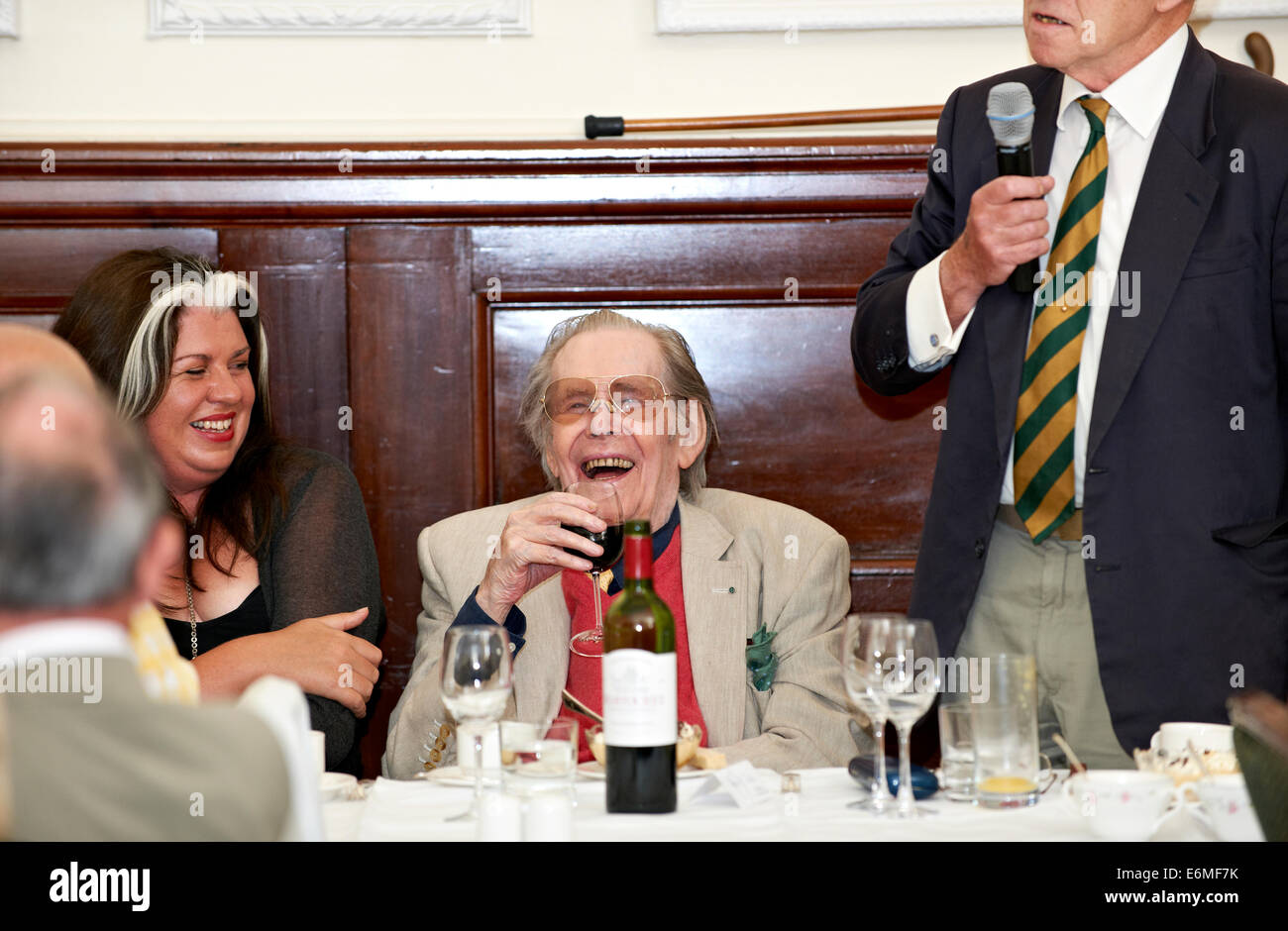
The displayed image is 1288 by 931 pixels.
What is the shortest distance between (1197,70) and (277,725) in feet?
5.98

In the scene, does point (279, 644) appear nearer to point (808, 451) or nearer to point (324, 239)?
point (324, 239)

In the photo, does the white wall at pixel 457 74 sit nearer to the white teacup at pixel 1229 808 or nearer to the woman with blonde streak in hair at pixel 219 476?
the woman with blonde streak in hair at pixel 219 476

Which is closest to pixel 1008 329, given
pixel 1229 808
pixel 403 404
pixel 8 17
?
pixel 1229 808

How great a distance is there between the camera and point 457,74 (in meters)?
2.98

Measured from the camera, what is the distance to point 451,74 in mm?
2982

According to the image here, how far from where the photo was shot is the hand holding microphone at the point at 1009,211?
1.80 metres

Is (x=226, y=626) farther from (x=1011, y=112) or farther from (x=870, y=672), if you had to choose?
(x=1011, y=112)

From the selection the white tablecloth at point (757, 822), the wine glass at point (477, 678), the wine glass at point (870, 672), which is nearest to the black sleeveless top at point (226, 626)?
the white tablecloth at point (757, 822)

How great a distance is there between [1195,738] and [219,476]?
5.85 feet

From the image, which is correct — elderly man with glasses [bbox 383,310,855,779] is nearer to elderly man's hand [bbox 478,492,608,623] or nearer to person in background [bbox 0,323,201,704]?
elderly man's hand [bbox 478,492,608,623]

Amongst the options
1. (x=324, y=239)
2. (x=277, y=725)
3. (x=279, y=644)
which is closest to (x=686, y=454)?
(x=279, y=644)

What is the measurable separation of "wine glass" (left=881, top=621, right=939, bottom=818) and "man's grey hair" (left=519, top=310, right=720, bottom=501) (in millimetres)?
1059

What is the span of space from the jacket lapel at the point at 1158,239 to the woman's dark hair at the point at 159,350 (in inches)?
58.6

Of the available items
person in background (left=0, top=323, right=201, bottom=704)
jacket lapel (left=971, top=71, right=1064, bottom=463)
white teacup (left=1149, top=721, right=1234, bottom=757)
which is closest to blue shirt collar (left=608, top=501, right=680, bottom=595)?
jacket lapel (left=971, top=71, right=1064, bottom=463)
